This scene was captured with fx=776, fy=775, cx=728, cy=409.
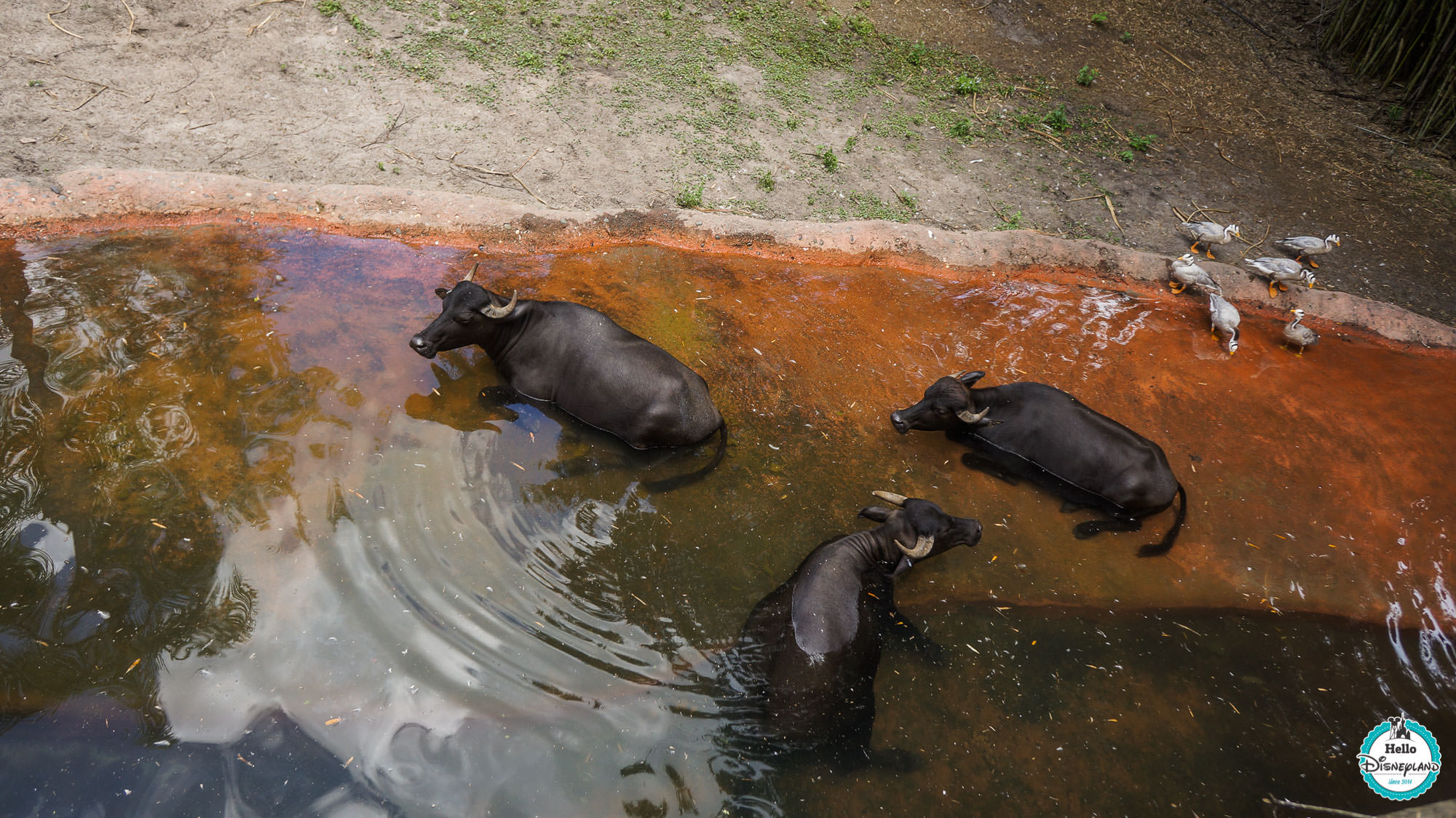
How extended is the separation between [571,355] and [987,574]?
307 centimetres

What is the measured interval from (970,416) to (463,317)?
11.6 feet

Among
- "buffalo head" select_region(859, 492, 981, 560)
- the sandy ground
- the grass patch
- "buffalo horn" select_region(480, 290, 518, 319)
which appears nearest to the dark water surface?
"buffalo head" select_region(859, 492, 981, 560)

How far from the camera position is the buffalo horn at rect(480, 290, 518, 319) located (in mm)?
5285

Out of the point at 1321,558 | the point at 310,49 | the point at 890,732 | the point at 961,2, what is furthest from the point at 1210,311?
the point at 310,49

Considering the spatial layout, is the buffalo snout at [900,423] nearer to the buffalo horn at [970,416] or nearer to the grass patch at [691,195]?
the buffalo horn at [970,416]

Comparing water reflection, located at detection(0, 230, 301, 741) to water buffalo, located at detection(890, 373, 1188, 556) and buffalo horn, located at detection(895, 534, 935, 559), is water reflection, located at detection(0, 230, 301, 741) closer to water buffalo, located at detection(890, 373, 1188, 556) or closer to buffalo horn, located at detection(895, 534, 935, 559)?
buffalo horn, located at detection(895, 534, 935, 559)

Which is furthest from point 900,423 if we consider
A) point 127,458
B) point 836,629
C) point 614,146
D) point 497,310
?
point 127,458

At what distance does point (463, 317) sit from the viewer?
5301 mm

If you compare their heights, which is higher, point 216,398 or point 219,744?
point 216,398

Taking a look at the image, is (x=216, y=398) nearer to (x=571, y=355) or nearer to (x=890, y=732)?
(x=571, y=355)

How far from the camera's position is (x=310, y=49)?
7.81 metres

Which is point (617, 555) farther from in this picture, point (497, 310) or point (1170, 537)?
point (1170, 537)

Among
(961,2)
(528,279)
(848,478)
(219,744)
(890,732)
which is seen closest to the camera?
(219,744)

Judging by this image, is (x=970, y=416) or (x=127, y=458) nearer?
(x=127, y=458)
